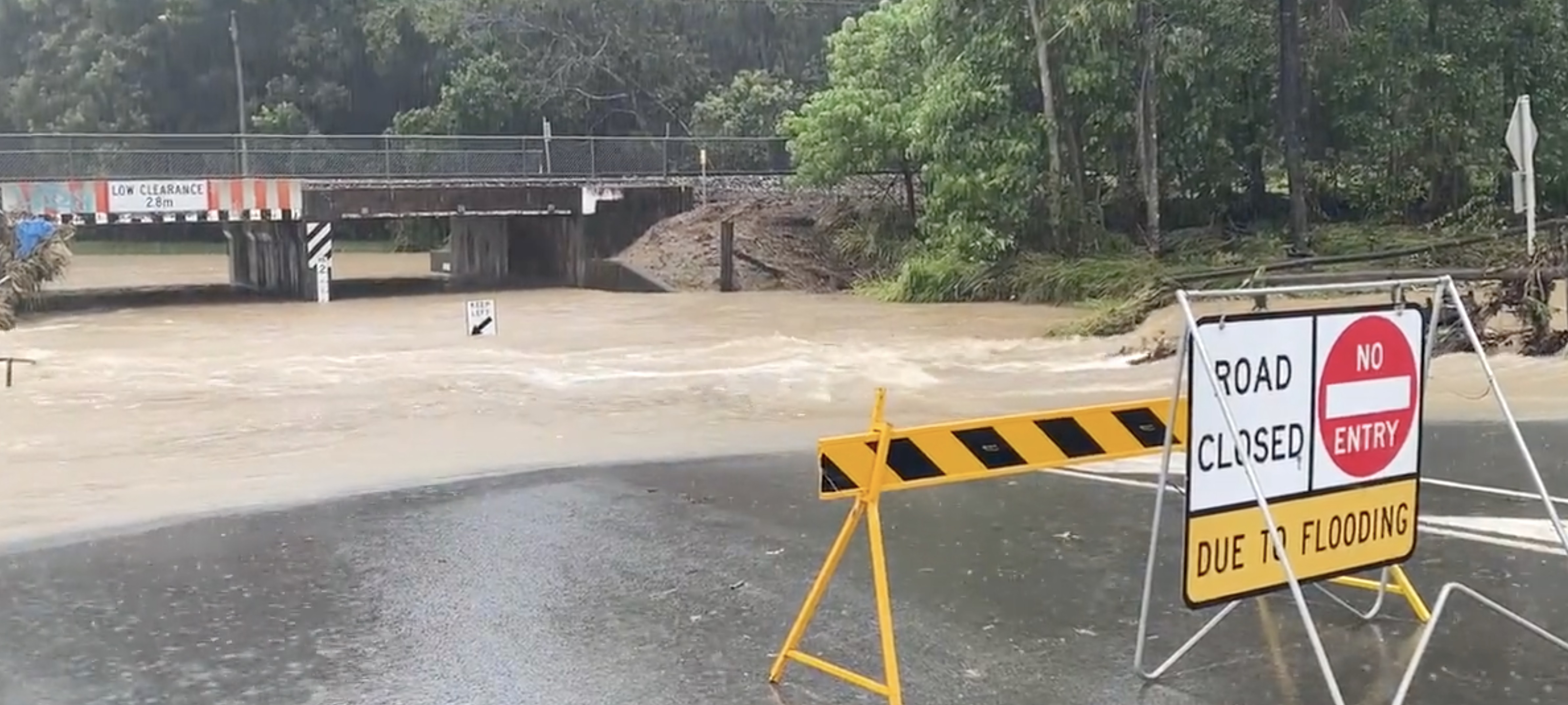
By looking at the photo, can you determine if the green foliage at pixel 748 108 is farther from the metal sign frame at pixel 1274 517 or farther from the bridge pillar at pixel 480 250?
the metal sign frame at pixel 1274 517

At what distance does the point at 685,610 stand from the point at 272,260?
32162 mm

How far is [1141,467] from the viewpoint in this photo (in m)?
10.7

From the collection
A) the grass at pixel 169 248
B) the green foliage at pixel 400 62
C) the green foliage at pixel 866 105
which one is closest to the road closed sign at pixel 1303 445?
the green foliage at pixel 866 105

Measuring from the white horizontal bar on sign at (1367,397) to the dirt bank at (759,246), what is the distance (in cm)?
2734

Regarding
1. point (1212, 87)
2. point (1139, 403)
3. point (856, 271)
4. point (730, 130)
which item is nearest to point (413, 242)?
point (730, 130)

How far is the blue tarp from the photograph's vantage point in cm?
2966

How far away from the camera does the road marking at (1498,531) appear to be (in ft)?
25.7

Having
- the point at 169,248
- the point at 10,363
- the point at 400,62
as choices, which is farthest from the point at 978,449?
the point at 169,248

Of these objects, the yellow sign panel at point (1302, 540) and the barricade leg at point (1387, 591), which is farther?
the barricade leg at point (1387, 591)

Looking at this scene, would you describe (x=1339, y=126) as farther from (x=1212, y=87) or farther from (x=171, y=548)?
(x=171, y=548)

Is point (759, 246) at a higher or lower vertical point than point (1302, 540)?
higher

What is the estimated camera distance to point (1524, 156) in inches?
622

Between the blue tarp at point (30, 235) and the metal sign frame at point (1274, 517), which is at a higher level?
the blue tarp at point (30, 235)

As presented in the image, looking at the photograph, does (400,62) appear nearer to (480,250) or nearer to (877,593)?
(480,250)
